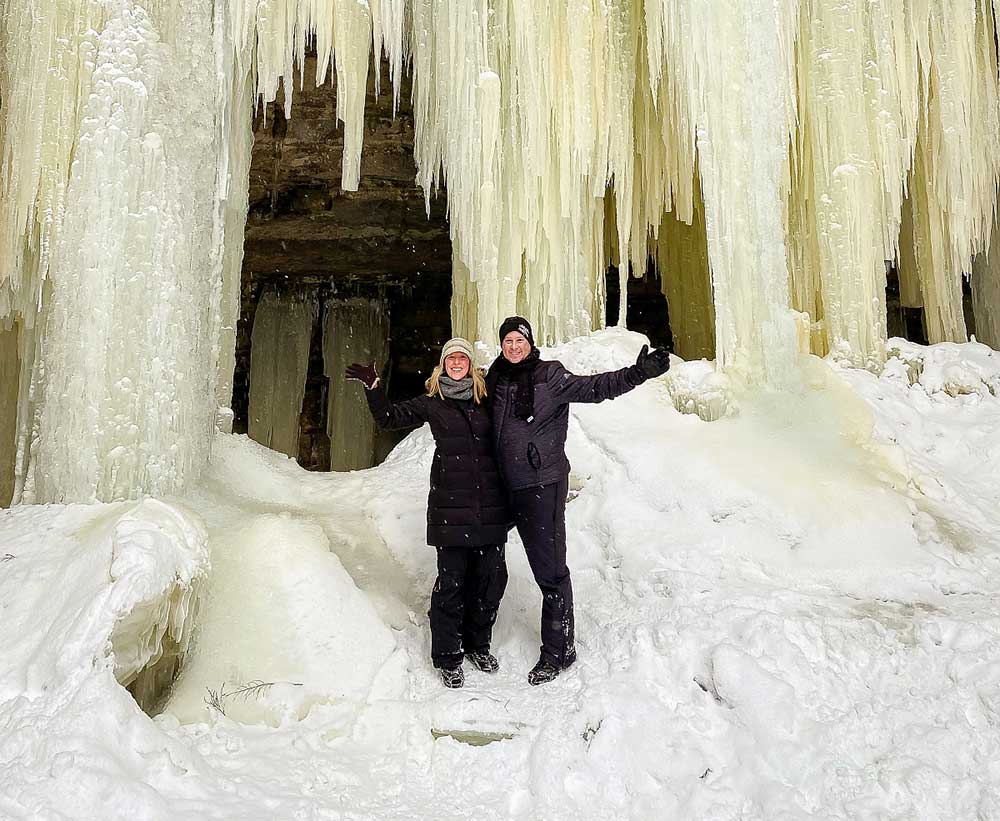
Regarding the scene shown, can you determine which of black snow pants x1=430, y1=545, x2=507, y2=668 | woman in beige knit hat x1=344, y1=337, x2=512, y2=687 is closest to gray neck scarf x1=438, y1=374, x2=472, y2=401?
woman in beige knit hat x1=344, y1=337, x2=512, y2=687

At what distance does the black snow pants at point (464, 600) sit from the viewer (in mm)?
3641

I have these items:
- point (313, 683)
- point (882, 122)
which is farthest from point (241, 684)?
point (882, 122)

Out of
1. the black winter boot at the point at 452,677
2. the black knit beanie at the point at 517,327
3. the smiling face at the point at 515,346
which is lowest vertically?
the black winter boot at the point at 452,677

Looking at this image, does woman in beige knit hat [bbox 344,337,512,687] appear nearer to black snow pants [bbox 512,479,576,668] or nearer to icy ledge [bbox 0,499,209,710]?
black snow pants [bbox 512,479,576,668]

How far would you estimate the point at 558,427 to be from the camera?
3713mm

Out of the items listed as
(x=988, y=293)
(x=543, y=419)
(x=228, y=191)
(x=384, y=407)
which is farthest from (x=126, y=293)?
(x=988, y=293)

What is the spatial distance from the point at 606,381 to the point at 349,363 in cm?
782

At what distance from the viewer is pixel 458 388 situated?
379cm

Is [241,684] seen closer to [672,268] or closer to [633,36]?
[633,36]

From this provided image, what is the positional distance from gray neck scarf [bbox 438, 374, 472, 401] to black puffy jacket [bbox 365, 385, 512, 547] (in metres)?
0.03

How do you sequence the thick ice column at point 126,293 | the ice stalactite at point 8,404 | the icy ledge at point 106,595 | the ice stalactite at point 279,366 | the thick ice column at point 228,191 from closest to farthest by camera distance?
1. the icy ledge at point 106,595
2. the thick ice column at point 126,293
3. the thick ice column at point 228,191
4. the ice stalactite at point 8,404
5. the ice stalactite at point 279,366

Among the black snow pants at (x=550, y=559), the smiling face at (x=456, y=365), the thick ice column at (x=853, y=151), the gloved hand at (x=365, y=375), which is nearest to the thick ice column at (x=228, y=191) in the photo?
the gloved hand at (x=365, y=375)

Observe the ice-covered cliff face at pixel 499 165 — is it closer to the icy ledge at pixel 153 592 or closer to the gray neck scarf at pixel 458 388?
the icy ledge at pixel 153 592

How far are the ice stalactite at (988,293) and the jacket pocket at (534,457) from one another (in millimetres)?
5929
